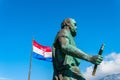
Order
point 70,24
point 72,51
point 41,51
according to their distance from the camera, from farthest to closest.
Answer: point 41,51, point 70,24, point 72,51

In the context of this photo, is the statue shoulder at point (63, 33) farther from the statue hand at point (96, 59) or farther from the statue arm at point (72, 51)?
the statue hand at point (96, 59)

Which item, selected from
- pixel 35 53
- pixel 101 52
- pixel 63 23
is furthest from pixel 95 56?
pixel 35 53

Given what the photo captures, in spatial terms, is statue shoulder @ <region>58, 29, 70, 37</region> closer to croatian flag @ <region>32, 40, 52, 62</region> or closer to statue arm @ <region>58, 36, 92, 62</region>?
statue arm @ <region>58, 36, 92, 62</region>

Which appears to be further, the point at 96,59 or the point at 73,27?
the point at 73,27

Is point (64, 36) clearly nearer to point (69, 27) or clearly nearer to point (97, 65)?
point (69, 27)

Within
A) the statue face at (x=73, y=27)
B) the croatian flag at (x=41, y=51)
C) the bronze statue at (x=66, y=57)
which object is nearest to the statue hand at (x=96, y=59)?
the bronze statue at (x=66, y=57)

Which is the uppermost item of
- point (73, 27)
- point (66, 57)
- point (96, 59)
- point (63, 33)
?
point (73, 27)

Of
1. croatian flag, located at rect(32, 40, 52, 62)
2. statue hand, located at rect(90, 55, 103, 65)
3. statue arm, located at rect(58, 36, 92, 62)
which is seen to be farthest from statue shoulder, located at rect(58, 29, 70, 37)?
croatian flag, located at rect(32, 40, 52, 62)

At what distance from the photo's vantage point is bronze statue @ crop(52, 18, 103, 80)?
12.3 metres

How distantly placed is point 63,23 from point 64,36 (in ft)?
2.70

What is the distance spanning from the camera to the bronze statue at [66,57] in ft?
40.4

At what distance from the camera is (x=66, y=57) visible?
12648 mm

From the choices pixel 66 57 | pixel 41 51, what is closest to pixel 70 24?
pixel 66 57

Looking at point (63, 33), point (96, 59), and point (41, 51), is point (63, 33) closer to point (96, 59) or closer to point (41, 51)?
point (96, 59)
